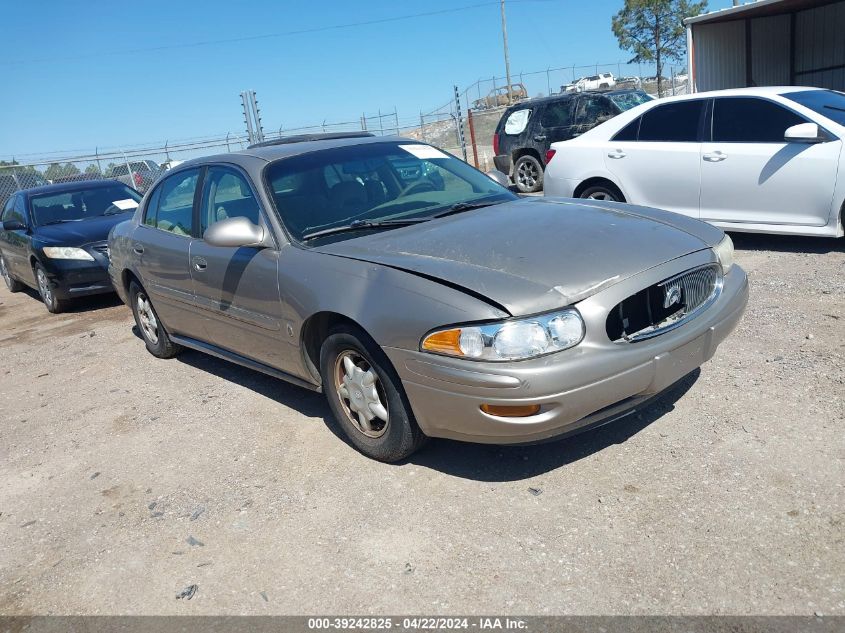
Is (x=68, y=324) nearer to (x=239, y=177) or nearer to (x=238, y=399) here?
(x=238, y=399)

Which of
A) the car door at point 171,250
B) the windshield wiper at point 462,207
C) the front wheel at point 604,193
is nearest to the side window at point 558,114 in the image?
the front wheel at point 604,193

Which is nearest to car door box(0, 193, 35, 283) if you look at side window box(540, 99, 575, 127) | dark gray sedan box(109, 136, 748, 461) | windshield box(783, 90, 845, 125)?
dark gray sedan box(109, 136, 748, 461)

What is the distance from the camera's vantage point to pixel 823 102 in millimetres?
6730

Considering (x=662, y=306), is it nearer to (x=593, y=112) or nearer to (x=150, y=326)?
(x=150, y=326)

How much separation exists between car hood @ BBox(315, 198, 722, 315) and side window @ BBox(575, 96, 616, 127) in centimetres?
885

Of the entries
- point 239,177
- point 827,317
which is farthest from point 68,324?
point 827,317

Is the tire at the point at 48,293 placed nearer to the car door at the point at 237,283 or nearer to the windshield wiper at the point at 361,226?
the car door at the point at 237,283

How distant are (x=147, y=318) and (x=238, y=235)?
251 cm

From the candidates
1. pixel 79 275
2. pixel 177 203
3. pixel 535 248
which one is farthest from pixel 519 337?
pixel 79 275

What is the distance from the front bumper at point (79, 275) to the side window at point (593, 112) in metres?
7.97

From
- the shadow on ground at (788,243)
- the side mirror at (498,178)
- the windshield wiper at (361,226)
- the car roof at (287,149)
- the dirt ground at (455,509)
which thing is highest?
the car roof at (287,149)

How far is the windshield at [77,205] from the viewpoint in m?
9.59

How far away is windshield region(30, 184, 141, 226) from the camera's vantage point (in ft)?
31.5

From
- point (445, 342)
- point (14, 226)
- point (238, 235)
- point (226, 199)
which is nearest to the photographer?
point (445, 342)
